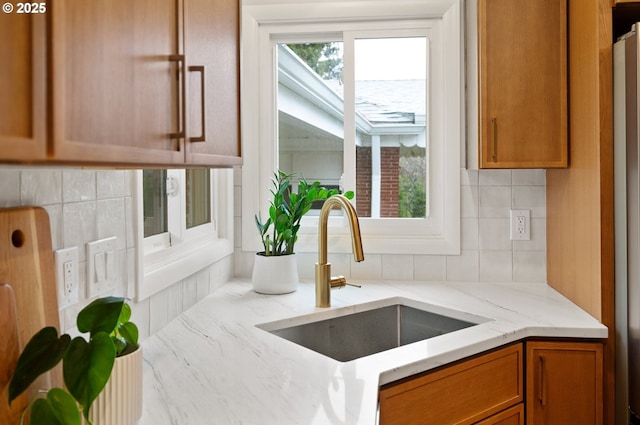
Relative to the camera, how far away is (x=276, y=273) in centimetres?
181

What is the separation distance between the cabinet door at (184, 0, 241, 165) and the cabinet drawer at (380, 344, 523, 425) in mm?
685

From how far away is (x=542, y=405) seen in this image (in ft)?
4.83

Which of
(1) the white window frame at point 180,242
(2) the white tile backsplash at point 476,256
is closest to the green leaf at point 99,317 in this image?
(1) the white window frame at point 180,242

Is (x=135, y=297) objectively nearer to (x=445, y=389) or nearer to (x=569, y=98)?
(x=445, y=389)

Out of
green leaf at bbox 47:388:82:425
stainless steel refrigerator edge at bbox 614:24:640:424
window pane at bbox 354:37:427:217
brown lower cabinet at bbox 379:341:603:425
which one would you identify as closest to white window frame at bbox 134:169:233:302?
window pane at bbox 354:37:427:217

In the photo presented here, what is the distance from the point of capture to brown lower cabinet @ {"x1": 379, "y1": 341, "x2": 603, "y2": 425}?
1.30 m

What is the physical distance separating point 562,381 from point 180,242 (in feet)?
4.21

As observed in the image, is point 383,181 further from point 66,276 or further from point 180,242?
point 66,276

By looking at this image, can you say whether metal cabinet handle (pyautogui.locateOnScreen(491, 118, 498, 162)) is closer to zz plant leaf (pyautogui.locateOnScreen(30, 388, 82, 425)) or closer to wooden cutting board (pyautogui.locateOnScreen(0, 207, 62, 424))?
wooden cutting board (pyautogui.locateOnScreen(0, 207, 62, 424))

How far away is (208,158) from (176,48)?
0.79ft

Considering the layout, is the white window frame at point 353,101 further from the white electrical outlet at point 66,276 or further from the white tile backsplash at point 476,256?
the white electrical outlet at point 66,276

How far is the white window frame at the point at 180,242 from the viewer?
1316 millimetres

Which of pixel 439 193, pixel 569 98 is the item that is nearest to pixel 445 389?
pixel 439 193

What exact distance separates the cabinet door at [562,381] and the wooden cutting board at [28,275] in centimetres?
127
